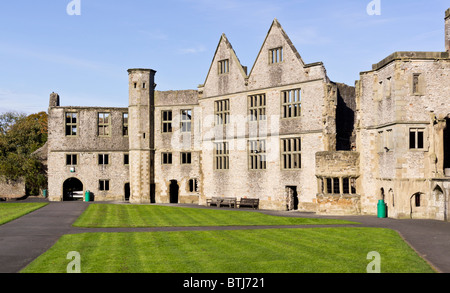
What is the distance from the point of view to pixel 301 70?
3694 centimetres

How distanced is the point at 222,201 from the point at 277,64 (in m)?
11.8

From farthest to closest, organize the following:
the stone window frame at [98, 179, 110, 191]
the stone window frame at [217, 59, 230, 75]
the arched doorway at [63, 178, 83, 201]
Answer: the arched doorway at [63, 178, 83, 201]
the stone window frame at [98, 179, 110, 191]
the stone window frame at [217, 59, 230, 75]

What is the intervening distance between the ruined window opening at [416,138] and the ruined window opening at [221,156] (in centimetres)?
1597

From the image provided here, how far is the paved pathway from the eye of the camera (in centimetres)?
1662

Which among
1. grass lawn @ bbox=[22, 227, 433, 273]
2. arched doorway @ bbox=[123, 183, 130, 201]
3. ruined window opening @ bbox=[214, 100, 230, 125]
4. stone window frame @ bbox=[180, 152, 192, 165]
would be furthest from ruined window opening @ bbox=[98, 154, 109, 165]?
grass lawn @ bbox=[22, 227, 433, 273]

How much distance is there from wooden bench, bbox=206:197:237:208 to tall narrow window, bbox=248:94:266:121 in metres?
6.69

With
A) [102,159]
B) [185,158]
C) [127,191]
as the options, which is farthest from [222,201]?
[102,159]

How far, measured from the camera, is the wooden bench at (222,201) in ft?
134

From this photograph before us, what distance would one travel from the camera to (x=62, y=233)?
23.2 meters

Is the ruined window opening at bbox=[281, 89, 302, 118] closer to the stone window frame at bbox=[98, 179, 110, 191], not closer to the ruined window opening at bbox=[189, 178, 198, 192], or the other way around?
the ruined window opening at bbox=[189, 178, 198, 192]

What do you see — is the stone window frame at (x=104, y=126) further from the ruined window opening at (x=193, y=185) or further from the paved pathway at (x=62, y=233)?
the paved pathway at (x=62, y=233)

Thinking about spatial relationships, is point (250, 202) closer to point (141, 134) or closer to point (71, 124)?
point (141, 134)
